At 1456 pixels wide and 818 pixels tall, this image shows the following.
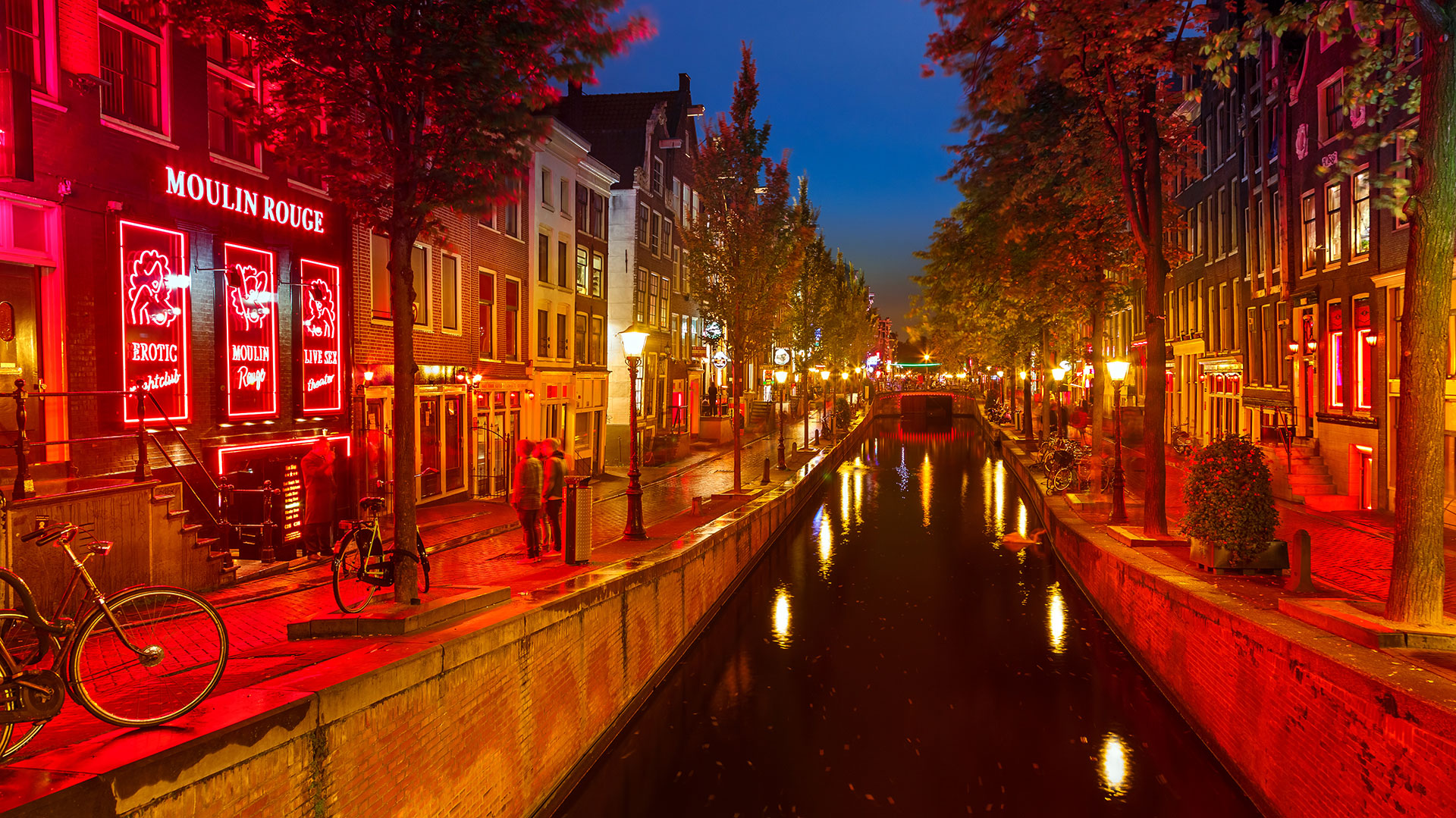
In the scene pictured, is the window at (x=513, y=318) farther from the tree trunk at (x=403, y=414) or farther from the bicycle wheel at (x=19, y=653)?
the bicycle wheel at (x=19, y=653)

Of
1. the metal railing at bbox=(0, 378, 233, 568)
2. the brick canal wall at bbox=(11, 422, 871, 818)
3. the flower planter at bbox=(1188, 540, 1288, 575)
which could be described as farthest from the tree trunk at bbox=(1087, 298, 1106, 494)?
the metal railing at bbox=(0, 378, 233, 568)

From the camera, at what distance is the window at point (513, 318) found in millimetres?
24031

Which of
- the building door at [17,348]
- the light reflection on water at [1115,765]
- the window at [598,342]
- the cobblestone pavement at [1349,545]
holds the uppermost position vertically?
the window at [598,342]

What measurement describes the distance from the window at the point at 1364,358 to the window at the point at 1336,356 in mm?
866

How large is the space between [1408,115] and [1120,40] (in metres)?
9.33

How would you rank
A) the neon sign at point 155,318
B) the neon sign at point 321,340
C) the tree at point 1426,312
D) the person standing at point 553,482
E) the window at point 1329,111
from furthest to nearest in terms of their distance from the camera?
the window at point 1329,111
the neon sign at point 321,340
the person standing at point 553,482
the neon sign at point 155,318
the tree at point 1426,312

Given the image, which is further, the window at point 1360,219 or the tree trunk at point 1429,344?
the window at point 1360,219

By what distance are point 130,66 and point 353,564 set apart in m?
7.60

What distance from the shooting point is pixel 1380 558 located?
43.2 feet

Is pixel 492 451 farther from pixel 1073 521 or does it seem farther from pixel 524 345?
pixel 1073 521

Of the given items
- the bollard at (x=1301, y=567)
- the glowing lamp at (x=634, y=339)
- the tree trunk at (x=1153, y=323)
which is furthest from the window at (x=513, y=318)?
the bollard at (x=1301, y=567)

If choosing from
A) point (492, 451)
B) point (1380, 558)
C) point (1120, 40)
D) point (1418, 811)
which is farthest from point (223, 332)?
point (1380, 558)

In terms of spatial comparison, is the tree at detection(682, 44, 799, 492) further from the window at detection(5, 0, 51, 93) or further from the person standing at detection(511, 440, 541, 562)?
the window at detection(5, 0, 51, 93)

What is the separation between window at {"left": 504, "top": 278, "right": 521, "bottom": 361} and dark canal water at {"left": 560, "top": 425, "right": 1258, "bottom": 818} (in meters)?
10.1
